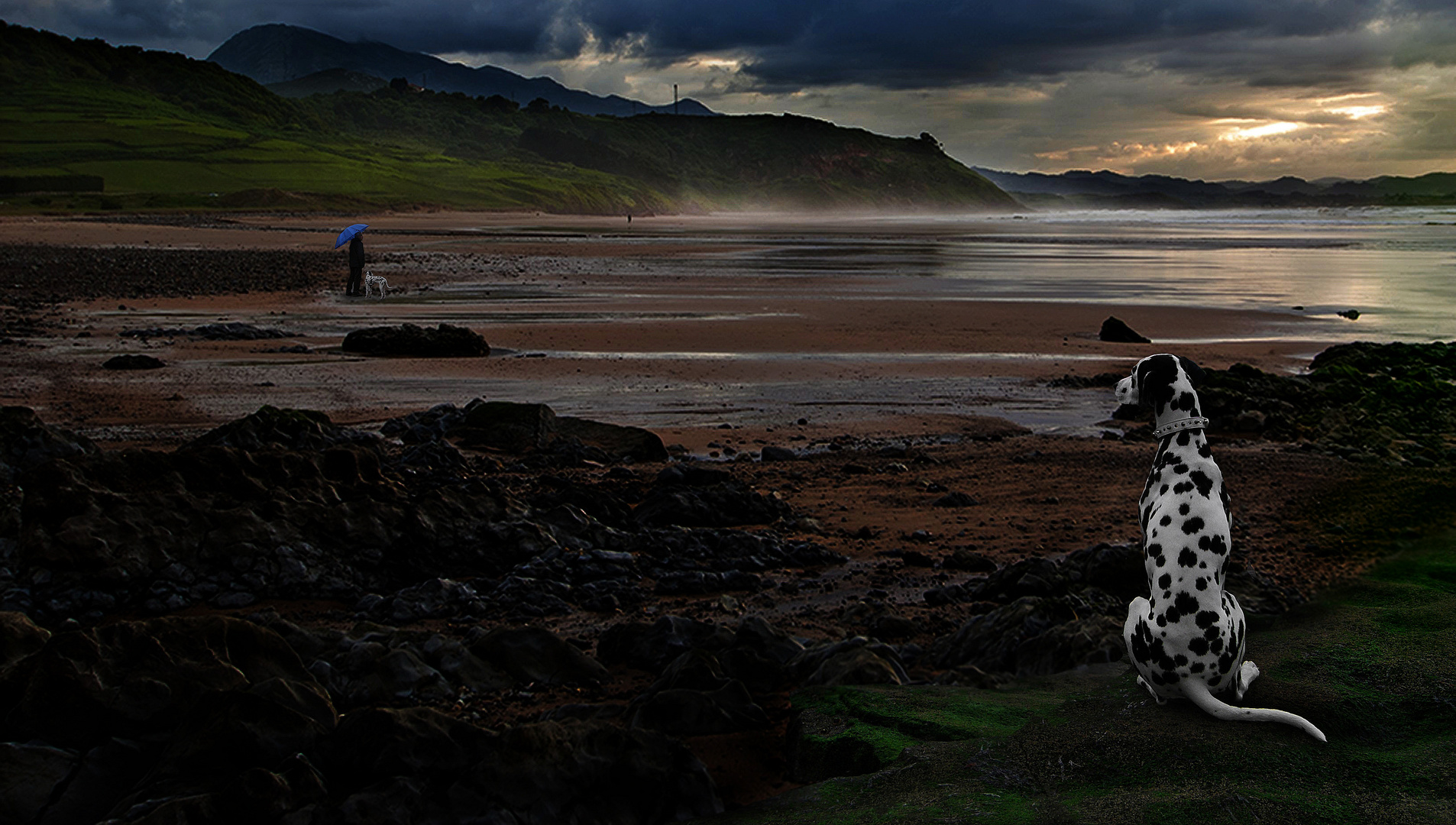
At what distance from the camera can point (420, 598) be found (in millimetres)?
7789

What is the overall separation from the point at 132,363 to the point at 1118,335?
65.4 feet

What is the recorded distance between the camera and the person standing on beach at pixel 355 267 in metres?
31.2

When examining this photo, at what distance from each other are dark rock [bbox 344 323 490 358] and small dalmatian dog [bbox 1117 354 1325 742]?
54.7ft

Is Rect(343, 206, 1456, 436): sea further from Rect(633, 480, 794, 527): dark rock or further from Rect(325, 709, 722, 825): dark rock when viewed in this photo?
Rect(325, 709, 722, 825): dark rock

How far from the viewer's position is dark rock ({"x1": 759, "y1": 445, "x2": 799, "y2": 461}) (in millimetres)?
12750

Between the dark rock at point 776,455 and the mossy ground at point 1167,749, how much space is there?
22.2 feet

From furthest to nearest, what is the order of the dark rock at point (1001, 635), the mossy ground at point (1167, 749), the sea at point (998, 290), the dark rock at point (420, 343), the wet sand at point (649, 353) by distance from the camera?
the dark rock at point (420, 343) → the sea at point (998, 290) → the wet sand at point (649, 353) → the dark rock at point (1001, 635) → the mossy ground at point (1167, 749)

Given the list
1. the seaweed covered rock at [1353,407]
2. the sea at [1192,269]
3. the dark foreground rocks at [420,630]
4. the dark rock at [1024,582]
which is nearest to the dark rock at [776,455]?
the dark foreground rocks at [420,630]

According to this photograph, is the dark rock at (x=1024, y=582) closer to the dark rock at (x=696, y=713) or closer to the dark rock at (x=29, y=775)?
the dark rock at (x=696, y=713)

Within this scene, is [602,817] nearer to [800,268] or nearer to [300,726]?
[300,726]

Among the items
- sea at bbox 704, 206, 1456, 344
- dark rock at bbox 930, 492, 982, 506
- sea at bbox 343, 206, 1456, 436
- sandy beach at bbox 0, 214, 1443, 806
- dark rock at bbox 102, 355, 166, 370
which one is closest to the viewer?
sandy beach at bbox 0, 214, 1443, 806

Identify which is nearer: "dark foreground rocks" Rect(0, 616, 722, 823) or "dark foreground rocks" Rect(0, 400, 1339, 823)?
"dark foreground rocks" Rect(0, 616, 722, 823)

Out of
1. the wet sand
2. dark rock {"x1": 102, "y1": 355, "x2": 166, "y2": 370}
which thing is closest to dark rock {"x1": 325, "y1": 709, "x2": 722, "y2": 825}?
the wet sand

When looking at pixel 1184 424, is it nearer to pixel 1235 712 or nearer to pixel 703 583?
pixel 1235 712
